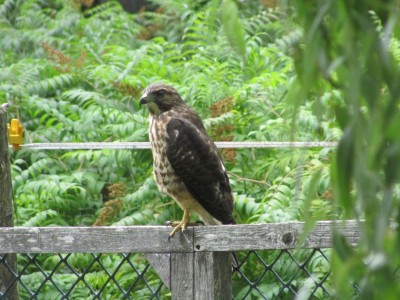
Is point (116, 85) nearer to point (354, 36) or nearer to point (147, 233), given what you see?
point (147, 233)

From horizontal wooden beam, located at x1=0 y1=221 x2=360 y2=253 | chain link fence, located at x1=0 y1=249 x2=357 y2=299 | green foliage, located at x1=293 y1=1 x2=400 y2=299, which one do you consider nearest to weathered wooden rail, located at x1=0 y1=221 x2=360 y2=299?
horizontal wooden beam, located at x1=0 y1=221 x2=360 y2=253

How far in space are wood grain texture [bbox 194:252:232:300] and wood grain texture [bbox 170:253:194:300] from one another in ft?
0.06

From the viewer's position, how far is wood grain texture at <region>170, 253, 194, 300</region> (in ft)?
11.3

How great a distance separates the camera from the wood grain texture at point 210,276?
135 inches

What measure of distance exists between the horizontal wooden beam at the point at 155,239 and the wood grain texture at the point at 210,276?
36 millimetres

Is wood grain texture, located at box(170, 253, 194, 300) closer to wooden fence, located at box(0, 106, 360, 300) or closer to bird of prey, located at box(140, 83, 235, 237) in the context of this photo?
wooden fence, located at box(0, 106, 360, 300)

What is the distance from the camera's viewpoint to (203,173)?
509cm

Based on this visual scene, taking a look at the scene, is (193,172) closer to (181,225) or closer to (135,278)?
(135,278)

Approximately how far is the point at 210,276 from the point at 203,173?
5.57 ft

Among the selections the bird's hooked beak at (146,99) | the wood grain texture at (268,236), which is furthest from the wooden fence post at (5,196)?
the wood grain texture at (268,236)

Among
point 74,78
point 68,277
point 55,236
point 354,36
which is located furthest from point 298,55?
point 74,78

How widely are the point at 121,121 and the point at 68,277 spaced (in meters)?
1.26

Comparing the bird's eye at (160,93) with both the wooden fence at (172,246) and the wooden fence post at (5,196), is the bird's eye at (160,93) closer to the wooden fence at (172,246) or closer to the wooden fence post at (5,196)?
the wooden fence post at (5,196)

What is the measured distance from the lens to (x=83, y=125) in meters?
6.98
